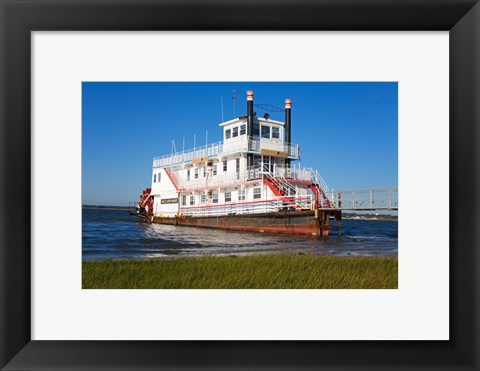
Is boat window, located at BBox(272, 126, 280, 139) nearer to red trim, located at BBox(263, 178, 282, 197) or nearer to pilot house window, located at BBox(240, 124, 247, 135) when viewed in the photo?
pilot house window, located at BBox(240, 124, 247, 135)

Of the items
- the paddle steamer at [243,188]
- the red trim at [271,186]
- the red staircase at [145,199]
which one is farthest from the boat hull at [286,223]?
the red staircase at [145,199]

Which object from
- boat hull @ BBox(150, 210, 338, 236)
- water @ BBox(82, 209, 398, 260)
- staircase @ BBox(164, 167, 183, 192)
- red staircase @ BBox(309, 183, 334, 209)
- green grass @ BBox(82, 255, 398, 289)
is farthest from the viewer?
staircase @ BBox(164, 167, 183, 192)

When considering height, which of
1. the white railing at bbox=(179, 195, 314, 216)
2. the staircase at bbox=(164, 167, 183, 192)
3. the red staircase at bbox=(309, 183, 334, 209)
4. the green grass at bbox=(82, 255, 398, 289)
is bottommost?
the green grass at bbox=(82, 255, 398, 289)

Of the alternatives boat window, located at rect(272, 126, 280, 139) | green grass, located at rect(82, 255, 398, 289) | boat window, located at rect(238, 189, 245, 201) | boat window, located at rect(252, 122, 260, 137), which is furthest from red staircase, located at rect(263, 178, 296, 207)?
green grass, located at rect(82, 255, 398, 289)

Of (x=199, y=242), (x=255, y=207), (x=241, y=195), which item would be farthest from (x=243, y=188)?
(x=199, y=242)

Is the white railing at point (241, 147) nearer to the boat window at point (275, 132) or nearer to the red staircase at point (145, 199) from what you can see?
the boat window at point (275, 132)

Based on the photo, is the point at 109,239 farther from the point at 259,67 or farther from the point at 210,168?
the point at 210,168
